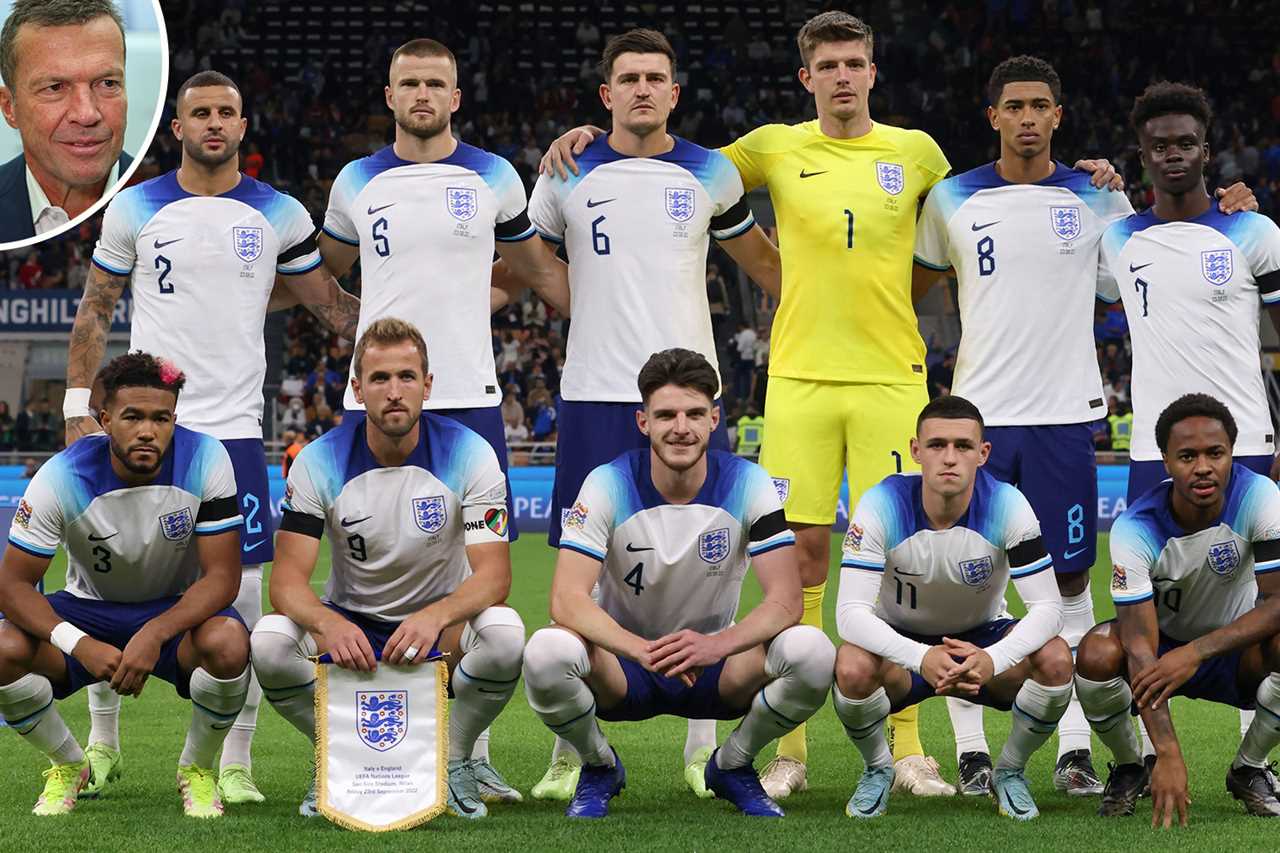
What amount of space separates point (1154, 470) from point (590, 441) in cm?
203

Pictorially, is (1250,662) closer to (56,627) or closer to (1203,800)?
(1203,800)

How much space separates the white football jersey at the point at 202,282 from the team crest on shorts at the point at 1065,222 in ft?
9.30

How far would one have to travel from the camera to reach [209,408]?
6.07m

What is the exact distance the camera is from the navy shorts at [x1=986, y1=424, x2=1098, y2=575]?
613cm

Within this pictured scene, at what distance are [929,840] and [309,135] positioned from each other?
22936 mm

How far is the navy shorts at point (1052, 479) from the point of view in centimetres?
613

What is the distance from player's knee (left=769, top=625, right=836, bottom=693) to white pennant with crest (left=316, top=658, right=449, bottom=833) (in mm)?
1044

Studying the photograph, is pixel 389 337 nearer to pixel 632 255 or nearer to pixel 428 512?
pixel 428 512

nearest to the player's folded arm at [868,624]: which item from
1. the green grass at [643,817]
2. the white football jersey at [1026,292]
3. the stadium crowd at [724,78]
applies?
the green grass at [643,817]

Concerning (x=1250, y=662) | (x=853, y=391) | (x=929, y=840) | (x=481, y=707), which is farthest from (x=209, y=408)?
(x=1250, y=662)

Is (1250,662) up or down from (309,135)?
down

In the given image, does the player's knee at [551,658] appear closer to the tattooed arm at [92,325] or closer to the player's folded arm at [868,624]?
the player's folded arm at [868,624]

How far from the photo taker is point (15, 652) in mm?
5297

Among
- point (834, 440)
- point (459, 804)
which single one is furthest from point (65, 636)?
point (834, 440)
